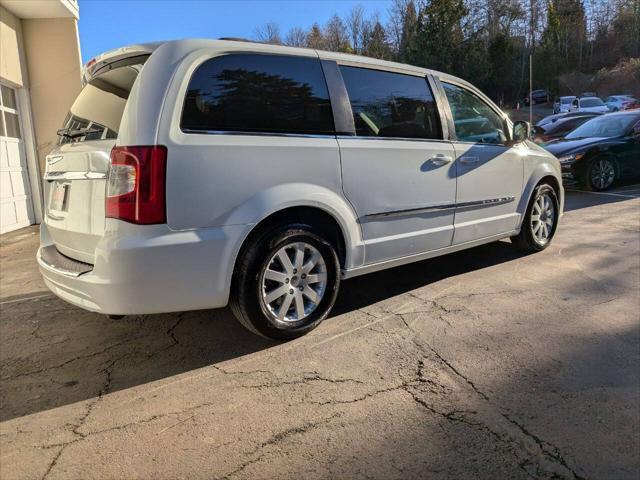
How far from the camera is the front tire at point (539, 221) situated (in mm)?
5312

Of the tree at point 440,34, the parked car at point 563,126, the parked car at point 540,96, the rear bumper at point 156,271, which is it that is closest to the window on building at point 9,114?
the rear bumper at point 156,271

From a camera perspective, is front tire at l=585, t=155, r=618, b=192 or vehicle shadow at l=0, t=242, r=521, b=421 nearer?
vehicle shadow at l=0, t=242, r=521, b=421

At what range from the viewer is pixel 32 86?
31.7 ft

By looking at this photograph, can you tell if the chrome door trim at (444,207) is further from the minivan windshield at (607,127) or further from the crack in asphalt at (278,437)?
the minivan windshield at (607,127)

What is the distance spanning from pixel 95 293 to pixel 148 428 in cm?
85

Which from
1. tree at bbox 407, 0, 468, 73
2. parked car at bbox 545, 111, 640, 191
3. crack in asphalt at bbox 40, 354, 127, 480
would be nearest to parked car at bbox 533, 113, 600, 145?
parked car at bbox 545, 111, 640, 191

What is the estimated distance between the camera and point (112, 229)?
9.25 ft

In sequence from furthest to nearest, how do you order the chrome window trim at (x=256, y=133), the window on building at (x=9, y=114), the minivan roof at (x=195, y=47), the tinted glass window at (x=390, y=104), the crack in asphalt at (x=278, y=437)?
1. the window on building at (x=9, y=114)
2. the tinted glass window at (x=390, y=104)
3. the minivan roof at (x=195, y=47)
4. the chrome window trim at (x=256, y=133)
5. the crack in asphalt at (x=278, y=437)

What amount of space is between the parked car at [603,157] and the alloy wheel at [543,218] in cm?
497

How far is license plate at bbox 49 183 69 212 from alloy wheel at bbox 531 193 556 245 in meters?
4.32

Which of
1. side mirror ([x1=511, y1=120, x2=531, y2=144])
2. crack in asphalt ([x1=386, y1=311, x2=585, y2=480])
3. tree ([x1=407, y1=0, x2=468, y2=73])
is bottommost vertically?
crack in asphalt ([x1=386, y1=311, x2=585, y2=480])

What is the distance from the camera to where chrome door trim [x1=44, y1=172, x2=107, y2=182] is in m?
2.94

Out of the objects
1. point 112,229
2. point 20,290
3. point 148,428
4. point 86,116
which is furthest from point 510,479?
point 20,290

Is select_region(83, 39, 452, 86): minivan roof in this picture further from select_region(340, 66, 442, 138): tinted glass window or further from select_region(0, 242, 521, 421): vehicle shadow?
select_region(0, 242, 521, 421): vehicle shadow
